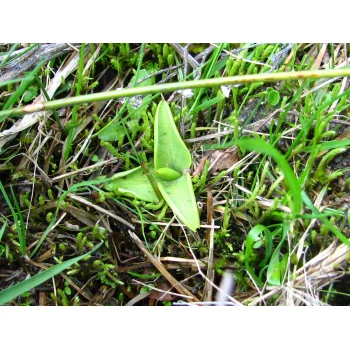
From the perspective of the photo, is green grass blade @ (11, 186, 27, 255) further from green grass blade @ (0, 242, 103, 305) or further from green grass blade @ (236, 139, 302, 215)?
green grass blade @ (236, 139, 302, 215)

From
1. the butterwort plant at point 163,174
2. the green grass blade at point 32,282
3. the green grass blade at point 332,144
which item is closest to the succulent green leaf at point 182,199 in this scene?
the butterwort plant at point 163,174

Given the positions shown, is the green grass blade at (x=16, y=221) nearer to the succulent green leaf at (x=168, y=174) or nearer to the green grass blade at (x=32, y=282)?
the green grass blade at (x=32, y=282)

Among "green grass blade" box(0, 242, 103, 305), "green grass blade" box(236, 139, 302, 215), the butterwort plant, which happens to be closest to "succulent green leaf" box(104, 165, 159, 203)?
the butterwort plant

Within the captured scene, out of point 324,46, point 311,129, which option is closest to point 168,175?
point 311,129

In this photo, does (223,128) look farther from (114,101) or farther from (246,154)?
(114,101)

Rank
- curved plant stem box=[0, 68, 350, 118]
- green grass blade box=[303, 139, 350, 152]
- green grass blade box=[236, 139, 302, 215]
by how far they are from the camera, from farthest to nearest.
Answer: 1. green grass blade box=[303, 139, 350, 152]
2. curved plant stem box=[0, 68, 350, 118]
3. green grass blade box=[236, 139, 302, 215]

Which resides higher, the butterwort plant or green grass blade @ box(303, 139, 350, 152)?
green grass blade @ box(303, 139, 350, 152)

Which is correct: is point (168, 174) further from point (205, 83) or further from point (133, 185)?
point (205, 83)

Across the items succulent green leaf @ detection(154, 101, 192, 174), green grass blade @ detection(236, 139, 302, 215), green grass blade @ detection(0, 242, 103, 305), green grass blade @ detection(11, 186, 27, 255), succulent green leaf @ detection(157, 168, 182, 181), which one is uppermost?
green grass blade @ detection(236, 139, 302, 215)

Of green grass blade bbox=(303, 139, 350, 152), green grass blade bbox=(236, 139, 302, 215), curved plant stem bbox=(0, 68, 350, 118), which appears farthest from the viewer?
green grass blade bbox=(303, 139, 350, 152)
